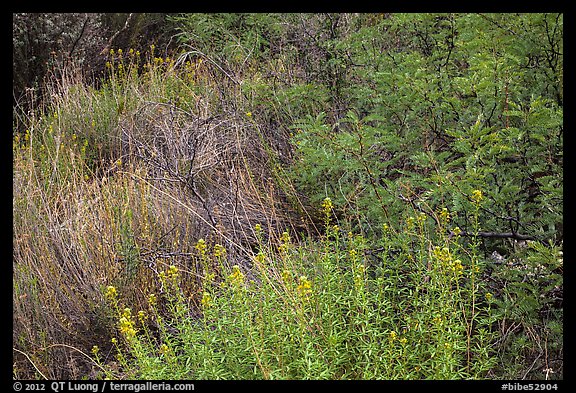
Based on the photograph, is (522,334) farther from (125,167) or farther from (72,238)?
(125,167)

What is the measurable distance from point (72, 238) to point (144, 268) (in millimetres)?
460

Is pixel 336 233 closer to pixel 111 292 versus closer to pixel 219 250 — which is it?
pixel 219 250

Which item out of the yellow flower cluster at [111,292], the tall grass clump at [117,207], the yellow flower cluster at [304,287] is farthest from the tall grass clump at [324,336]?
the tall grass clump at [117,207]

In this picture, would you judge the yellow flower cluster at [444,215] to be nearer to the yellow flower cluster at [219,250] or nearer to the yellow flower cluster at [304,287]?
the yellow flower cluster at [304,287]

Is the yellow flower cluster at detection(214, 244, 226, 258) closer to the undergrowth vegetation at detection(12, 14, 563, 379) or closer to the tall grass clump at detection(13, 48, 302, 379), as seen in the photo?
the undergrowth vegetation at detection(12, 14, 563, 379)

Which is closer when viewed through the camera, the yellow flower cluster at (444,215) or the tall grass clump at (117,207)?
the yellow flower cluster at (444,215)

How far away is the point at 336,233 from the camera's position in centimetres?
313

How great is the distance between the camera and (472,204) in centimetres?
311

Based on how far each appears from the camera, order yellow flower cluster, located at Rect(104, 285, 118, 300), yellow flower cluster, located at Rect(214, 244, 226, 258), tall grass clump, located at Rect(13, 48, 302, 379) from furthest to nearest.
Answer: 1. tall grass clump, located at Rect(13, 48, 302, 379)
2. yellow flower cluster, located at Rect(214, 244, 226, 258)
3. yellow flower cluster, located at Rect(104, 285, 118, 300)

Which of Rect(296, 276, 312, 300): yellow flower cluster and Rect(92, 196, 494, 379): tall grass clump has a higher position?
Rect(296, 276, 312, 300): yellow flower cluster

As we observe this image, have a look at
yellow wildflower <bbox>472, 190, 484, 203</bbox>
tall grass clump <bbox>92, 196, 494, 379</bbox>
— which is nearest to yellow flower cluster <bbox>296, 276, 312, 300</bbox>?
tall grass clump <bbox>92, 196, 494, 379</bbox>

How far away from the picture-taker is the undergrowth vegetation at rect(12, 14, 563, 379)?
274cm

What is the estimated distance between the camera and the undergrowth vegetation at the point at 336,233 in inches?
108

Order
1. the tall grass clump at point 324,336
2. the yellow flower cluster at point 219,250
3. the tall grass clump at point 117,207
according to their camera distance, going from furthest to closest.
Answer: the tall grass clump at point 117,207, the yellow flower cluster at point 219,250, the tall grass clump at point 324,336
